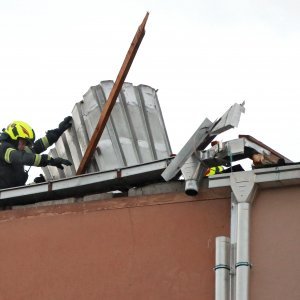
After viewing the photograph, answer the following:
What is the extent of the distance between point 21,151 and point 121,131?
5.20 feet

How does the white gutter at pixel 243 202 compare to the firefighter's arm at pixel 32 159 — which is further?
the firefighter's arm at pixel 32 159

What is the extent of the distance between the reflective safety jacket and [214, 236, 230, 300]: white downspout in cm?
402

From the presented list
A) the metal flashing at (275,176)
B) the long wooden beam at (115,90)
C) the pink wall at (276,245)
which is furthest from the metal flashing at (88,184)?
the pink wall at (276,245)

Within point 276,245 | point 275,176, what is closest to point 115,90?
point 275,176

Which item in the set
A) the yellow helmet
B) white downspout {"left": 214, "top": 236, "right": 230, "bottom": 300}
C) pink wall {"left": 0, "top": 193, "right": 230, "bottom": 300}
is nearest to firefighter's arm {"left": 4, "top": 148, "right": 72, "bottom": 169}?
the yellow helmet

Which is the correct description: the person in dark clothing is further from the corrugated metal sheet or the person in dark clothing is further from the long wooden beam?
the long wooden beam

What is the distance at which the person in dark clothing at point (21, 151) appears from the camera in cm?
1258

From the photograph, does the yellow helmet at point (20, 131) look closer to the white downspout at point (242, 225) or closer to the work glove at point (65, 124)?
the work glove at point (65, 124)

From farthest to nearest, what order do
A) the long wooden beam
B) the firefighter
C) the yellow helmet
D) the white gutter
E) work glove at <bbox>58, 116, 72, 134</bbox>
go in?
the yellow helmet → work glove at <bbox>58, 116, 72, 134</bbox> → the long wooden beam → the firefighter → the white gutter

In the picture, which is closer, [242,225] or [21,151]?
[242,225]

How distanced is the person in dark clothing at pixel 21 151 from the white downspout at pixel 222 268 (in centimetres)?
395

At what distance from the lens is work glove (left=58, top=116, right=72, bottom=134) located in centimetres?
1279

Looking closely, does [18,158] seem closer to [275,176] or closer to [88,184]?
[88,184]

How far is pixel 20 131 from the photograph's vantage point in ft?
43.2
